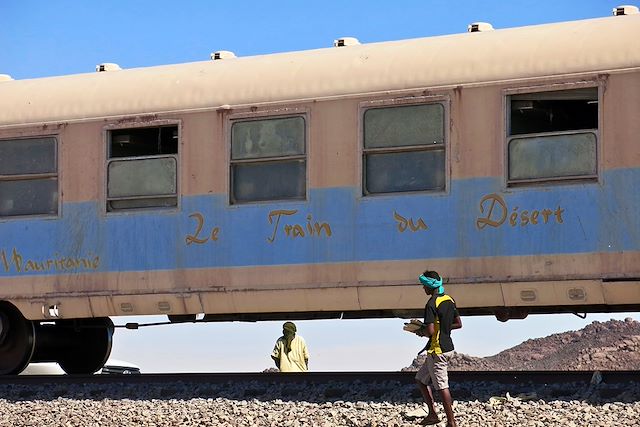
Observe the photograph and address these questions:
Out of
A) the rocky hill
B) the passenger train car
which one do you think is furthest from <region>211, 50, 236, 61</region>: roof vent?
the rocky hill

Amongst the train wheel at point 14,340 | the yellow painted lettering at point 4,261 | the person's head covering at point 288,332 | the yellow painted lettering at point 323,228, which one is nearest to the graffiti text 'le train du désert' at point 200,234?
the yellow painted lettering at point 323,228

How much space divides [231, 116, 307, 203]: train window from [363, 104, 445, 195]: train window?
711 mm

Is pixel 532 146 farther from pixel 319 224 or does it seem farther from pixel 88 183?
pixel 88 183

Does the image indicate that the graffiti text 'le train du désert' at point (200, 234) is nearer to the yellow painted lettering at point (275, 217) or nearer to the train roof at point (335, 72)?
the yellow painted lettering at point (275, 217)

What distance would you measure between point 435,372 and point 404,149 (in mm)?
2821

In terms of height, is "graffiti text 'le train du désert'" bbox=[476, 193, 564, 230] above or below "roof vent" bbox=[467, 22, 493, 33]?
below

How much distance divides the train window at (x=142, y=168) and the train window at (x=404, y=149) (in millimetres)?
2144

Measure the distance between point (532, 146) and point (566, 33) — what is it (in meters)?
1.14

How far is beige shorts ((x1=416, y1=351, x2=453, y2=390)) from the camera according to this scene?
38.2ft

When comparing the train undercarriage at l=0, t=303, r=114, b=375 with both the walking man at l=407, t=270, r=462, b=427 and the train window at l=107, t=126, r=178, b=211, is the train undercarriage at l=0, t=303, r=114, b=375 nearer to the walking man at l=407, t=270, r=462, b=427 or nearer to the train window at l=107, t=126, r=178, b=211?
the train window at l=107, t=126, r=178, b=211

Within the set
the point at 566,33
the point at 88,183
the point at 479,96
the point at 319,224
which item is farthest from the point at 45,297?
the point at 566,33

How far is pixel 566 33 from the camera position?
13547 millimetres

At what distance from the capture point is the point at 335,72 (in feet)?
46.8

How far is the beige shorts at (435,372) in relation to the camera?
11.6 m
